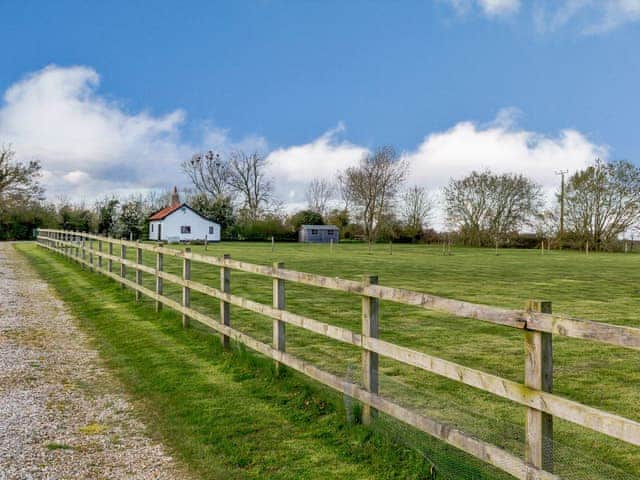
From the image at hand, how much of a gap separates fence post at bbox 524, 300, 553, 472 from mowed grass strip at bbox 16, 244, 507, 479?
0.62 metres

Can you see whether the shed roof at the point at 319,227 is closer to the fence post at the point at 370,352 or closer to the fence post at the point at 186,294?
the fence post at the point at 186,294

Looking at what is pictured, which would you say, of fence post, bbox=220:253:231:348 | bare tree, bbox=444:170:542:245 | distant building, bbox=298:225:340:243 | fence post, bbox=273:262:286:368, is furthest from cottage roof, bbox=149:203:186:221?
fence post, bbox=273:262:286:368

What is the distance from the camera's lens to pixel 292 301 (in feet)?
45.1

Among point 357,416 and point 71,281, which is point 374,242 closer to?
point 71,281

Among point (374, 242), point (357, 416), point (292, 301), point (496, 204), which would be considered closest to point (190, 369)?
point (357, 416)

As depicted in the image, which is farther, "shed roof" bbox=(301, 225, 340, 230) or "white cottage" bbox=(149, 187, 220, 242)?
"shed roof" bbox=(301, 225, 340, 230)

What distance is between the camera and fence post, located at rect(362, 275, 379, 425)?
475cm

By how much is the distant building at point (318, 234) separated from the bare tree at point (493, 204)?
58.6ft

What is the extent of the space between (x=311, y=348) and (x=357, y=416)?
351cm

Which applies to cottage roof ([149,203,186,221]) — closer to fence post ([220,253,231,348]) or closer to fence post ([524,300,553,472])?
fence post ([220,253,231,348])

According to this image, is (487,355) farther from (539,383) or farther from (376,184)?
(376,184)

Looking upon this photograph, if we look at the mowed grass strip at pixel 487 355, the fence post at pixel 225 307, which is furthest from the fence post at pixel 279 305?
the fence post at pixel 225 307

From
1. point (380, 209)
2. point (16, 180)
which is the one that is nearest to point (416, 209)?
point (380, 209)

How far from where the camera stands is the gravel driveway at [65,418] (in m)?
4.17
